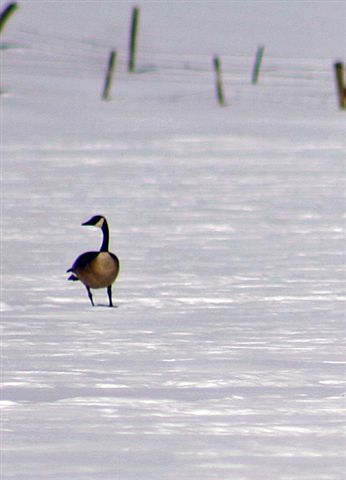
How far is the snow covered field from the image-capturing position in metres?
3.98

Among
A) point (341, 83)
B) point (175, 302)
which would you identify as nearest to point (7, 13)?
point (341, 83)

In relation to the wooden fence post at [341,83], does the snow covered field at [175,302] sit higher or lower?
higher

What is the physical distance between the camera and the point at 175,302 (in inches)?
261

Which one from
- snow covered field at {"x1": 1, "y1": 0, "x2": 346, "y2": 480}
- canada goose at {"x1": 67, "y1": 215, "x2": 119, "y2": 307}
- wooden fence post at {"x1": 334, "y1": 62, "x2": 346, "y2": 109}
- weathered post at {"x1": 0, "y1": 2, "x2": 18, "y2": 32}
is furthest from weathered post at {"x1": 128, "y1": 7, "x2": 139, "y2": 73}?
canada goose at {"x1": 67, "y1": 215, "x2": 119, "y2": 307}

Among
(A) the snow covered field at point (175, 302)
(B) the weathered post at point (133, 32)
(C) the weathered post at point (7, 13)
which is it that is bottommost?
(B) the weathered post at point (133, 32)

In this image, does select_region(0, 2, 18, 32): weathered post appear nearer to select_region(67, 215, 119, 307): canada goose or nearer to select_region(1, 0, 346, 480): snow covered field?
select_region(1, 0, 346, 480): snow covered field

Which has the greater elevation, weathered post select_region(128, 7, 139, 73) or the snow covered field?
the snow covered field

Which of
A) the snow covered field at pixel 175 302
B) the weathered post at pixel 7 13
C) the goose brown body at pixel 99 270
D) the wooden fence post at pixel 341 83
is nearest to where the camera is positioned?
the snow covered field at pixel 175 302

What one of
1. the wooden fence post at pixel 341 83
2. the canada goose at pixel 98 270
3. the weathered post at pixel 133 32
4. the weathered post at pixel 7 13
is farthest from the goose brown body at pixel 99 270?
the weathered post at pixel 133 32

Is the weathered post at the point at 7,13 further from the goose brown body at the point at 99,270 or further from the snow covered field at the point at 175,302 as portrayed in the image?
the goose brown body at the point at 99,270

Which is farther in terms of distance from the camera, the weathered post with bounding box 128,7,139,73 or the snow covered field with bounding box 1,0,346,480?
the weathered post with bounding box 128,7,139,73

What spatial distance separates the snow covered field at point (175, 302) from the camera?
3979 millimetres

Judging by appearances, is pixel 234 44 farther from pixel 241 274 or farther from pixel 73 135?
pixel 241 274

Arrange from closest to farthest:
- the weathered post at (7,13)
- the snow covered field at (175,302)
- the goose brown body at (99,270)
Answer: the snow covered field at (175,302) < the goose brown body at (99,270) < the weathered post at (7,13)
